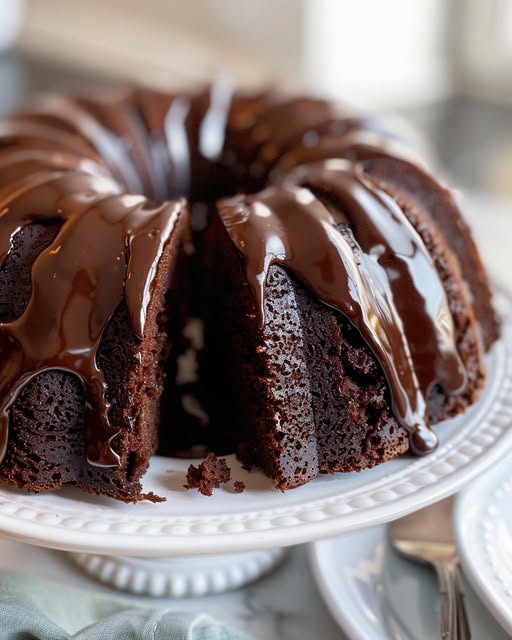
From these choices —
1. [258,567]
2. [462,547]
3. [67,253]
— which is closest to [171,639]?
[258,567]

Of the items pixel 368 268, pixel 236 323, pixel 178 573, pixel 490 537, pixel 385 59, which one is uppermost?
pixel 385 59

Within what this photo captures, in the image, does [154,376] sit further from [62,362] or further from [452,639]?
[452,639]

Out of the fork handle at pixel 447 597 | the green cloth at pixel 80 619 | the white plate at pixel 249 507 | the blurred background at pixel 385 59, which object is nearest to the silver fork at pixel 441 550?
the fork handle at pixel 447 597

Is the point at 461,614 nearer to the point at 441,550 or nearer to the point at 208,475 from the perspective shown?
the point at 441,550

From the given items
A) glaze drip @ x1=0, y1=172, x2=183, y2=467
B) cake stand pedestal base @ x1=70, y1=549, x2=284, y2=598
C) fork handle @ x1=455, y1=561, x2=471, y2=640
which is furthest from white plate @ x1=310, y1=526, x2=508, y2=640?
glaze drip @ x1=0, y1=172, x2=183, y2=467

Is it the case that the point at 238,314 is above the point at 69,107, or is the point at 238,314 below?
below

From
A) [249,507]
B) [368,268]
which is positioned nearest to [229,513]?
[249,507]
